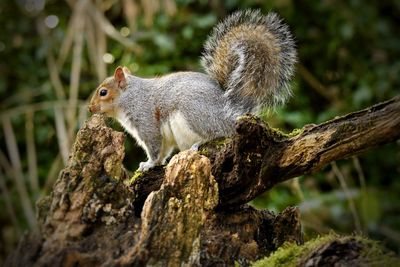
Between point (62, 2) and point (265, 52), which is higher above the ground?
point (62, 2)

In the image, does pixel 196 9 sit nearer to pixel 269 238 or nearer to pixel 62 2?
pixel 62 2

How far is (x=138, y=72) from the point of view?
15.2 ft

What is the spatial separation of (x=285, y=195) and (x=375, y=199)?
2.03ft

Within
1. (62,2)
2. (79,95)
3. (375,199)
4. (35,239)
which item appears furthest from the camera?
(62,2)

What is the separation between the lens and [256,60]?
272cm

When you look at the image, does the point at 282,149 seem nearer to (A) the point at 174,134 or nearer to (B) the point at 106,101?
(A) the point at 174,134

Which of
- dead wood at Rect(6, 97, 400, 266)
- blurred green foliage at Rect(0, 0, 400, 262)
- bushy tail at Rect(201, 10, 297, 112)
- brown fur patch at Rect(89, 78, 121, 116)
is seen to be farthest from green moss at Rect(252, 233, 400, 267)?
blurred green foliage at Rect(0, 0, 400, 262)

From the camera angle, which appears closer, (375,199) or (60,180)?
(60,180)

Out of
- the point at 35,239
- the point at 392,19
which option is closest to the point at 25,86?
the point at 392,19

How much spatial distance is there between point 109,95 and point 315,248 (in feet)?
5.64

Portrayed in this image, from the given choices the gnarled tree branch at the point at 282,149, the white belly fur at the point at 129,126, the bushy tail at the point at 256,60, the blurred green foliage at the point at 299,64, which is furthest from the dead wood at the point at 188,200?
the blurred green foliage at the point at 299,64

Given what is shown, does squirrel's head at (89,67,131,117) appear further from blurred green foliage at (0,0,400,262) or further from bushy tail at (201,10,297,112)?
blurred green foliage at (0,0,400,262)

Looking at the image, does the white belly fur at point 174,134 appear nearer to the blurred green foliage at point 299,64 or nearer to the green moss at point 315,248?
the green moss at point 315,248

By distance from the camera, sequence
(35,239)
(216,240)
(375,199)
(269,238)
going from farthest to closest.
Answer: (375,199) → (269,238) → (216,240) → (35,239)
